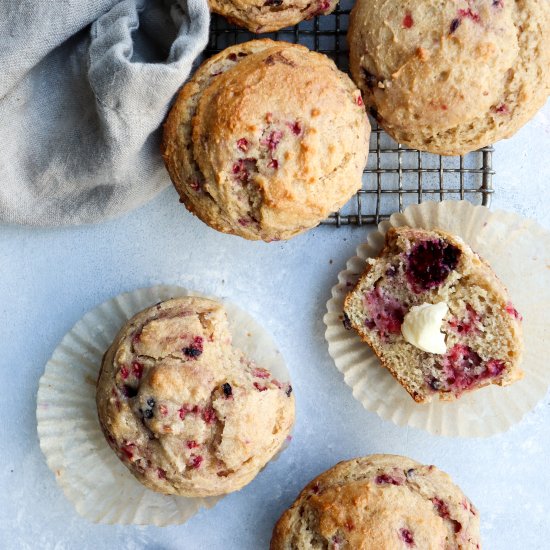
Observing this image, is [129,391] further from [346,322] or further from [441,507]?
[441,507]

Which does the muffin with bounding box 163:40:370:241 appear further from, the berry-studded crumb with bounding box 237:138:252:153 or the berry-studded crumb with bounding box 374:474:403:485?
the berry-studded crumb with bounding box 374:474:403:485

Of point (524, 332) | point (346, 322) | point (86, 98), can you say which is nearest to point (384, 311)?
point (346, 322)

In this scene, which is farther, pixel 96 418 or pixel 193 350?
pixel 96 418

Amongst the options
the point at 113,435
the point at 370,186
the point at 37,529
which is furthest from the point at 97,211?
the point at 37,529

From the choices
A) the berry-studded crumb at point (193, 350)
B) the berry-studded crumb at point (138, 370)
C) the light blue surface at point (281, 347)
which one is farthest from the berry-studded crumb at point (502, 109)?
the berry-studded crumb at point (138, 370)

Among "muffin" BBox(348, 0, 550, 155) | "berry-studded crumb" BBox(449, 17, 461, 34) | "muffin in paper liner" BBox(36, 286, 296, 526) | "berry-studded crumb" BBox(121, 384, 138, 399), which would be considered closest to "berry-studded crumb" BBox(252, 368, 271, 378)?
"muffin in paper liner" BBox(36, 286, 296, 526)
